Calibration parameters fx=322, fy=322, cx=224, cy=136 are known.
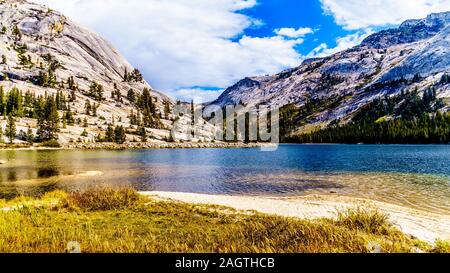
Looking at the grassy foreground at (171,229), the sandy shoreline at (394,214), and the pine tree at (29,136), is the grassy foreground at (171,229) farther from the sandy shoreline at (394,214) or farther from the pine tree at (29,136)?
the pine tree at (29,136)

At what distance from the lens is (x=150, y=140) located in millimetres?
197625

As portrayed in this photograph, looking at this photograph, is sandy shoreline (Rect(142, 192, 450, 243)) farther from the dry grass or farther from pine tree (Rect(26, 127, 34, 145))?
pine tree (Rect(26, 127, 34, 145))

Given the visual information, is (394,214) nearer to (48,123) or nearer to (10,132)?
(10,132)

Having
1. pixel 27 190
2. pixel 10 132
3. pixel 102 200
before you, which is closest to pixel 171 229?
pixel 102 200

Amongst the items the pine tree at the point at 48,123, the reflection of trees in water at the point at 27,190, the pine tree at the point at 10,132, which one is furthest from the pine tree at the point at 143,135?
the reflection of trees in water at the point at 27,190

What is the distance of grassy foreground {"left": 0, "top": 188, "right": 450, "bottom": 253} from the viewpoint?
1084cm

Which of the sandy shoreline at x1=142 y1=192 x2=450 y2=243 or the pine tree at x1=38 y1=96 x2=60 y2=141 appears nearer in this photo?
the sandy shoreline at x1=142 y1=192 x2=450 y2=243

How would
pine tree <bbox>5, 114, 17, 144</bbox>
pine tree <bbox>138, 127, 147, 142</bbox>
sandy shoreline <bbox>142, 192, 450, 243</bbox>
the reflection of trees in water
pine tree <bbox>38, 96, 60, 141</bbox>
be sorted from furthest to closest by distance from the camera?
pine tree <bbox>138, 127, 147, 142</bbox> → pine tree <bbox>38, 96, 60, 141</bbox> → pine tree <bbox>5, 114, 17, 144</bbox> → the reflection of trees in water → sandy shoreline <bbox>142, 192, 450, 243</bbox>

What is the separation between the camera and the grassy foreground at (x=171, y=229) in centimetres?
1084

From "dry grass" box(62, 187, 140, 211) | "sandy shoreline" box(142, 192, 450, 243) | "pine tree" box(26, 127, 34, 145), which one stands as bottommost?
"sandy shoreline" box(142, 192, 450, 243)

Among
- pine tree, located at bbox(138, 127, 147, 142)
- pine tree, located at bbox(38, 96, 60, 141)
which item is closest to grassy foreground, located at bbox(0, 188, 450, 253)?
pine tree, located at bbox(38, 96, 60, 141)
